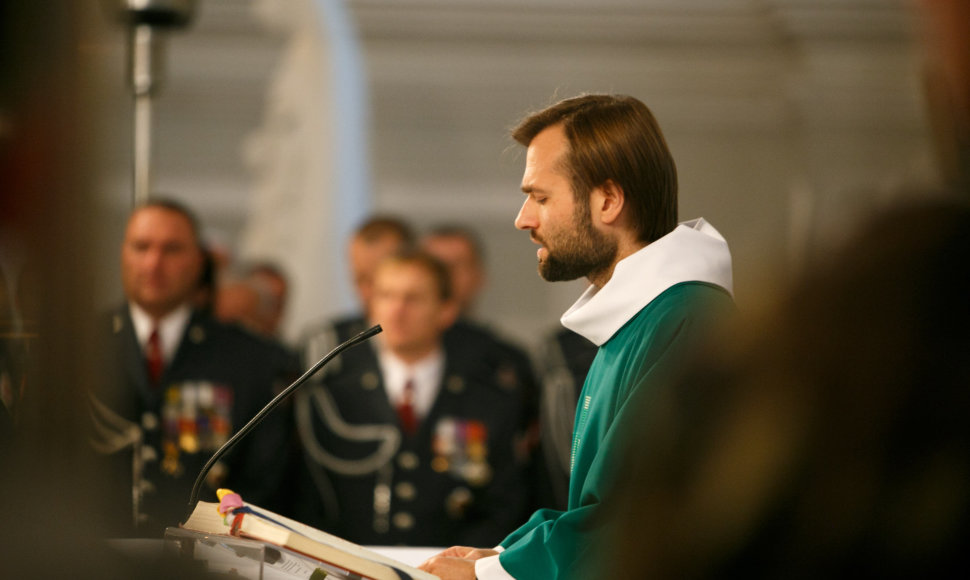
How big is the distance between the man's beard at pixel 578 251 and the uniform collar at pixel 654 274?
0.03 metres

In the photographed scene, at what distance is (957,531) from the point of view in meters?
0.58

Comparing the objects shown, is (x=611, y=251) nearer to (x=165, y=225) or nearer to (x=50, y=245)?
(x=50, y=245)

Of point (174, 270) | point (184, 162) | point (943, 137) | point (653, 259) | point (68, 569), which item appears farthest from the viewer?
point (184, 162)

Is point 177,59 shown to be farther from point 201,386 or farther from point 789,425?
point 789,425

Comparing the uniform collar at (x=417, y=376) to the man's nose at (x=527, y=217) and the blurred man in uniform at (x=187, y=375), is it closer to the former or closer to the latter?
the blurred man in uniform at (x=187, y=375)

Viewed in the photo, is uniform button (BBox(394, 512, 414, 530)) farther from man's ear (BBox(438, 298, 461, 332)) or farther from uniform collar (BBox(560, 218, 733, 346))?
uniform collar (BBox(560, 218, 733, 346))

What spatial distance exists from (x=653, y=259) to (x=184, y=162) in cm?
673

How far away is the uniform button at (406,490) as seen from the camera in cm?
321

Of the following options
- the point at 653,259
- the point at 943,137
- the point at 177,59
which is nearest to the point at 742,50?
the point at 177,59

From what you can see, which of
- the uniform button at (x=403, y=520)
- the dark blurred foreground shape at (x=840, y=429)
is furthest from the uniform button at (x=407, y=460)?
the dark blurred foreground shape at (x=840, y=429)

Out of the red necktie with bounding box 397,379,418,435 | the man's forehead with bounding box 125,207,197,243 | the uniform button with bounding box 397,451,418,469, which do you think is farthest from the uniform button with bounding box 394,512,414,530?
the man's forehead with bounding box 125,207,197,243

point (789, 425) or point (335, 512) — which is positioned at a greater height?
point (789, 425)

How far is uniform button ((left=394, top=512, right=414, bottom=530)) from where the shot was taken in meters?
3.19

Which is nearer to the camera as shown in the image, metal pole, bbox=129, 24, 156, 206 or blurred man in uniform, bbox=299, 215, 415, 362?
metal pole, bbox=129, 24, 156, 206
